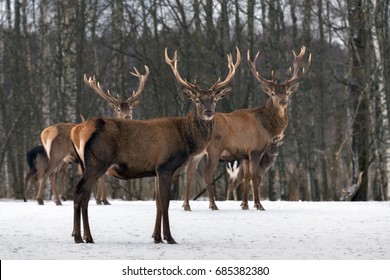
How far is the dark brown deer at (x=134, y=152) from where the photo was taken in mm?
8742

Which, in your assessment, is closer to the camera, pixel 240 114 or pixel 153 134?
pixel 153 134

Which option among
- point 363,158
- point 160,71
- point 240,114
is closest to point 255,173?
point 240,114

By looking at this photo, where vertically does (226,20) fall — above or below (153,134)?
above

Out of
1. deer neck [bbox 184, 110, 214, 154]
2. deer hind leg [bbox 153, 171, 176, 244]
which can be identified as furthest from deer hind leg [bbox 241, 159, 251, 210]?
deer hind leg [bbox 153, 171, 176, 244]

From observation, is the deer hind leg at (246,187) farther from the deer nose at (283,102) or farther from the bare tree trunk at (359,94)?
the bare tree trunk at (359,94)

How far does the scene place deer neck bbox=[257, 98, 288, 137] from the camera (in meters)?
13.8

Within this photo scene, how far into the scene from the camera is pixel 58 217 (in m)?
11.8

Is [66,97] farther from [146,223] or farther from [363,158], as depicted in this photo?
[146,223]

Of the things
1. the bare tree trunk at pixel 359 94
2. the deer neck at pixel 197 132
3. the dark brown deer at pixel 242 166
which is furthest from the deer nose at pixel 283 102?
the bare tree trunk at pixel 359 94

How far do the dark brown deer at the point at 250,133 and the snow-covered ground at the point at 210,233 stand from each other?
655mm

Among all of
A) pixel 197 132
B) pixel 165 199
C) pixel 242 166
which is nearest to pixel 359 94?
pixel 242 166

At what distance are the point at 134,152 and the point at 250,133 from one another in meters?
4.83

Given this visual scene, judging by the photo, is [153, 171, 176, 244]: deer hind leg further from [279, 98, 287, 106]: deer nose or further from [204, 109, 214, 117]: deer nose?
[279, 98, 287, 106]: deer nose

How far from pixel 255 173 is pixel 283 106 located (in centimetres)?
125
